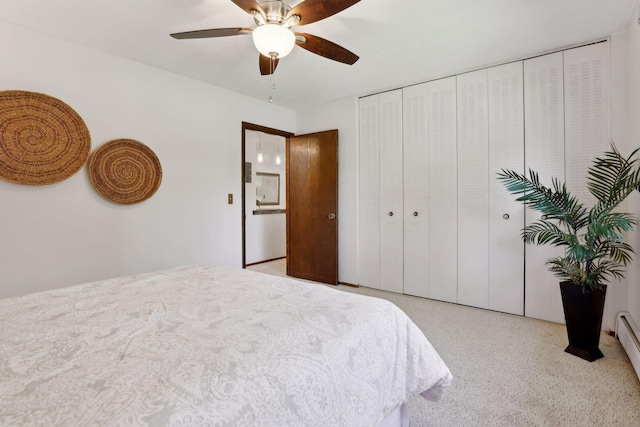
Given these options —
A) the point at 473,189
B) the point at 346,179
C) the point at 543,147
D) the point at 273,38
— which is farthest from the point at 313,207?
the point at 273,38

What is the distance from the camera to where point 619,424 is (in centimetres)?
154

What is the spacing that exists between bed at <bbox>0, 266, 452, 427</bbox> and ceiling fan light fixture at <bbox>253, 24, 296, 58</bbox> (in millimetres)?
1323

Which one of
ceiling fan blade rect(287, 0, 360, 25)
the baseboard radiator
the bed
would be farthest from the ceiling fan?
the baseboard radiator

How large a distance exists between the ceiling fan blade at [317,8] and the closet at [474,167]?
2056mm

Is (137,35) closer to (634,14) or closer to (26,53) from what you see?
(26,53)

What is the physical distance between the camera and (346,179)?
408cm

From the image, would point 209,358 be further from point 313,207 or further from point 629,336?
point 313,207

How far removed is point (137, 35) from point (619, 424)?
393cm

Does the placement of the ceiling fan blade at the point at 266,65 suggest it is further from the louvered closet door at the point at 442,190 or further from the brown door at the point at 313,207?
the louvered closet door at the point at 442,190

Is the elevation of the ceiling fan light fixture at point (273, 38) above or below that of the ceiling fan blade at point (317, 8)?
below

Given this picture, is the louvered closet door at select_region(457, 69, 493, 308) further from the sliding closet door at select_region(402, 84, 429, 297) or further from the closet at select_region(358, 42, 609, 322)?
the sliding closet door at select_region(402, 84, 429, 297)

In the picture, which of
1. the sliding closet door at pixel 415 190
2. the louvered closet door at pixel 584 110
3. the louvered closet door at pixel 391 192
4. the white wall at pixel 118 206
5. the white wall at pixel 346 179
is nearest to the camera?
the white wall at pixel 118 206

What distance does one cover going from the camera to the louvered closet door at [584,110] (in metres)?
2.57

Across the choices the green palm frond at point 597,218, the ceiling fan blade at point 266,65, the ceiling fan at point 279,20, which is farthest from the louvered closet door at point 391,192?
the ceiling fan at point 279,20
